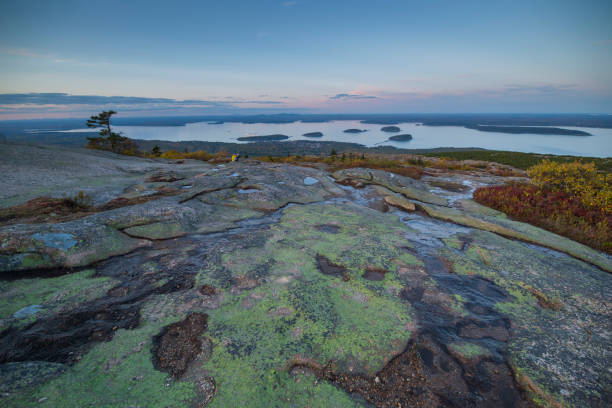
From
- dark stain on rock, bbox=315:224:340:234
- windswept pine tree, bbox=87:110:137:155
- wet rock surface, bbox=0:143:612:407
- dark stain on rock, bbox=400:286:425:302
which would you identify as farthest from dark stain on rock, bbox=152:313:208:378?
windswept pine tree, bbox=87:110:137:155

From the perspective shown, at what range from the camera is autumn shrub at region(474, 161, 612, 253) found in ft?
34.7

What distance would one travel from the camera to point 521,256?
7719 mm

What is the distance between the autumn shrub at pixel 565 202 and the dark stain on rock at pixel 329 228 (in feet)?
34.1

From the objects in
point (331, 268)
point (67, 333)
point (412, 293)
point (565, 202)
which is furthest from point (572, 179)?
point (67, 333)

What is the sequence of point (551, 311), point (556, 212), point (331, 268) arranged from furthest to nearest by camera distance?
point (556, 212) → point (331, 268) → point (551, 311)

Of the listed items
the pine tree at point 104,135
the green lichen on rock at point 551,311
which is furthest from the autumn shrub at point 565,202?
the pine tree at point 104,135

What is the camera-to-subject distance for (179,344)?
4.18m

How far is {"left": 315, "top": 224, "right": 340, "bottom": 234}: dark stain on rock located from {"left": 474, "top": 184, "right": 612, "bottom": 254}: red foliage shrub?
10370mm

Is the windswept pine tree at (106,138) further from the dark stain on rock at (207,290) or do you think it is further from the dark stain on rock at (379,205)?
the dark stain on rock at (207,290)

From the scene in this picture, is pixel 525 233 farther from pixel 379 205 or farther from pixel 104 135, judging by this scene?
pixel 104 135

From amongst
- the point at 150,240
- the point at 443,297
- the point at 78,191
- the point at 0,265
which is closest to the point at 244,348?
the point at 443,297

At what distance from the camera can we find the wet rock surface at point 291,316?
11.6ft

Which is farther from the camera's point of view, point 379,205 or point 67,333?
point 379,205

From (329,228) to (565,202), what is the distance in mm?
13375
